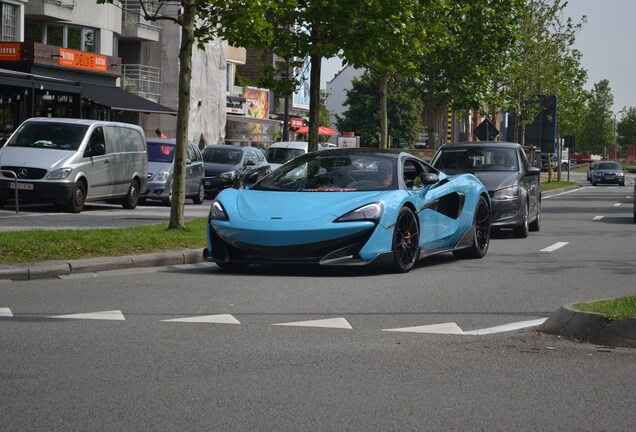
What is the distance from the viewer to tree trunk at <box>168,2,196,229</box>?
56.0 ft

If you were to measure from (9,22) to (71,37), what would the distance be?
4.40m

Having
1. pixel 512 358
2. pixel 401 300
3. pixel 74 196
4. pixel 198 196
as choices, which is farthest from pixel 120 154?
pixel 512 358

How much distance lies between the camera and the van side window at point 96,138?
24.1 meters

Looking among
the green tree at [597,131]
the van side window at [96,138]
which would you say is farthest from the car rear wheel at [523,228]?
the green tree at [597,131]

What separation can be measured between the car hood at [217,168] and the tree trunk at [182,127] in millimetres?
17448

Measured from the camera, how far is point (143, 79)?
5500 centimetres

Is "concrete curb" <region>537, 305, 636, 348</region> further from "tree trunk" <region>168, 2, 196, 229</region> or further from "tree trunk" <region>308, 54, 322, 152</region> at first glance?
"tree trunk" <region>308, 54, 322, 152</region>

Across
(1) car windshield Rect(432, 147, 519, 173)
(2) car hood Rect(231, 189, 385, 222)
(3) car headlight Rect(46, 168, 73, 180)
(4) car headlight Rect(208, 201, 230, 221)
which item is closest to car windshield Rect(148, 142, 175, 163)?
(3) car headlight Rect(46, 168, 73, 180)

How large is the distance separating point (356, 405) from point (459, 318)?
138 inches

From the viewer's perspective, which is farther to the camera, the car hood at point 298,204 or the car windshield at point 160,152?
the car windshield at point 160,152

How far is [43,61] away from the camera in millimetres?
42594

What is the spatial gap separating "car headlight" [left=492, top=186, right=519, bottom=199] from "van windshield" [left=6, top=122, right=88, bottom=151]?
863cm

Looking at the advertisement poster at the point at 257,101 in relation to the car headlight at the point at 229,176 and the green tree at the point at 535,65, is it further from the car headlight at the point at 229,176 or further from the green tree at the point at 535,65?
the car headlight at the point at 229,176

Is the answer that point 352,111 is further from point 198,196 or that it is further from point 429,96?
point 198,196
